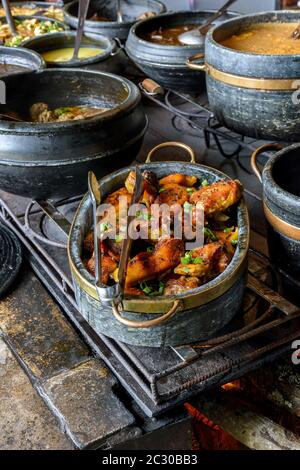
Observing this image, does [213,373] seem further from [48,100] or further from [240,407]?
[48,100]

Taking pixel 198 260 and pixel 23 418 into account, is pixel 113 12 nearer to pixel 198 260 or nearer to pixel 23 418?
pixel 198 260

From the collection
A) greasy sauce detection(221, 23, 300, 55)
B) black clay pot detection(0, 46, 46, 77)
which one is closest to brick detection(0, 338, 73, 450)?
greasy sauce detection(221, 23, 300, 55)

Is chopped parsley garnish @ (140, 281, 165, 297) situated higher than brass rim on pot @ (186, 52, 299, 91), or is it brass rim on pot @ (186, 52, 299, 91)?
brass rim on pot @ (186, 52, 299, 91)

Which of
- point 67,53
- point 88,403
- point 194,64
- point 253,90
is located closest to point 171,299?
point 88,403

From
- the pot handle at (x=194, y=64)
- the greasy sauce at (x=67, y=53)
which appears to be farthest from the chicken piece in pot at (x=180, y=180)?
the greasy sauce at (x=67, y=53)

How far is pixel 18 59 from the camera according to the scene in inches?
167

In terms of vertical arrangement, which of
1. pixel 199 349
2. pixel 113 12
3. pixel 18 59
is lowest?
pixel 199 349

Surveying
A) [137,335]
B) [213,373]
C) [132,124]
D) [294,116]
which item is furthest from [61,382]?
[294,116]

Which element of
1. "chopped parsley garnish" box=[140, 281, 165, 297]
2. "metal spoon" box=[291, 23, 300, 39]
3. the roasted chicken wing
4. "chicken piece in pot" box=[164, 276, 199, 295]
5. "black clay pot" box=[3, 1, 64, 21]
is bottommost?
"black clay pot" box=[3, 1, 64, 21]

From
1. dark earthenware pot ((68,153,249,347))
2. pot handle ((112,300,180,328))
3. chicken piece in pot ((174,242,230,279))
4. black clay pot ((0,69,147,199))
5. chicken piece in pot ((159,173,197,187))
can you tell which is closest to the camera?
pot handle ((112,300,180,328))

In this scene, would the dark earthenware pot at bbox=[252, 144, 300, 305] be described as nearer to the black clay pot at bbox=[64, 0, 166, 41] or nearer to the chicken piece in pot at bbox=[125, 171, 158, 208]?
the chicken piece in pot at bbox=[125, 171, 158, 208]

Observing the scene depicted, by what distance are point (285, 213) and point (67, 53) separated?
9.41 feet

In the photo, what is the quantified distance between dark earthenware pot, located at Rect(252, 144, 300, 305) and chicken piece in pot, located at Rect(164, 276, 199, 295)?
495mm

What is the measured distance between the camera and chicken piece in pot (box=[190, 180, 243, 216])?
2.42 metres
